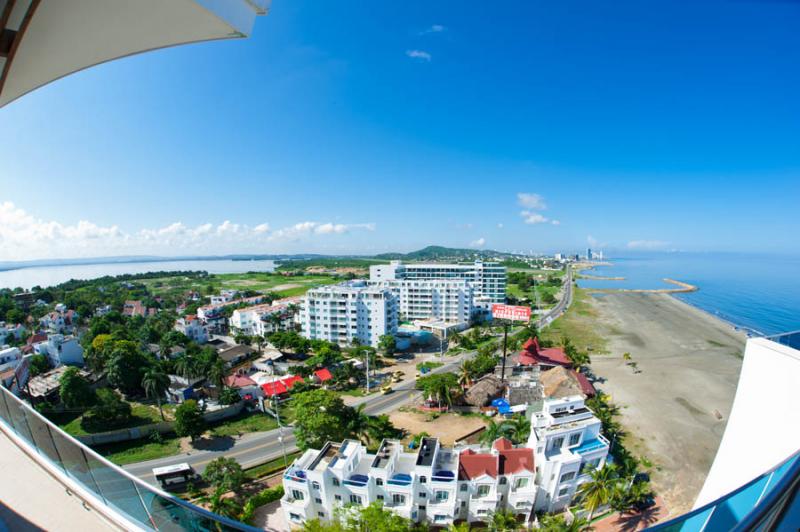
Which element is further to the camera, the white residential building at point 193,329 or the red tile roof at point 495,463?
the white residential building at point 193,329

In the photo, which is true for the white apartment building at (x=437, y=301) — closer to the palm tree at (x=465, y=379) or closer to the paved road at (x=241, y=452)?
the palm tree at (x=465, y=379)

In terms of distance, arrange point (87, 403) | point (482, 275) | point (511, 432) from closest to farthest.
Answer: point (511, 432) < point (87, 403) < point (482, 275)

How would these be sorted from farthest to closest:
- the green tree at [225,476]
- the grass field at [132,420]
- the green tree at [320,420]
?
the grass field at [132,420], the green tree at [320,420], the green tree at [225,476]

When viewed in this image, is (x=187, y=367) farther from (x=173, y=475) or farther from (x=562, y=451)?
(x=562, y=451)

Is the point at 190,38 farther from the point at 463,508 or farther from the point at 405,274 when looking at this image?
the point at 405,274

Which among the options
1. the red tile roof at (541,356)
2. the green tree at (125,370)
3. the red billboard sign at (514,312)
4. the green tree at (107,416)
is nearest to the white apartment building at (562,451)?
the red tile roof at (541,356)

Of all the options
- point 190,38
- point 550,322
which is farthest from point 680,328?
point 190,38

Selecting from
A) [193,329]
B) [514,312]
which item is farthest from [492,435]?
[193,329]
